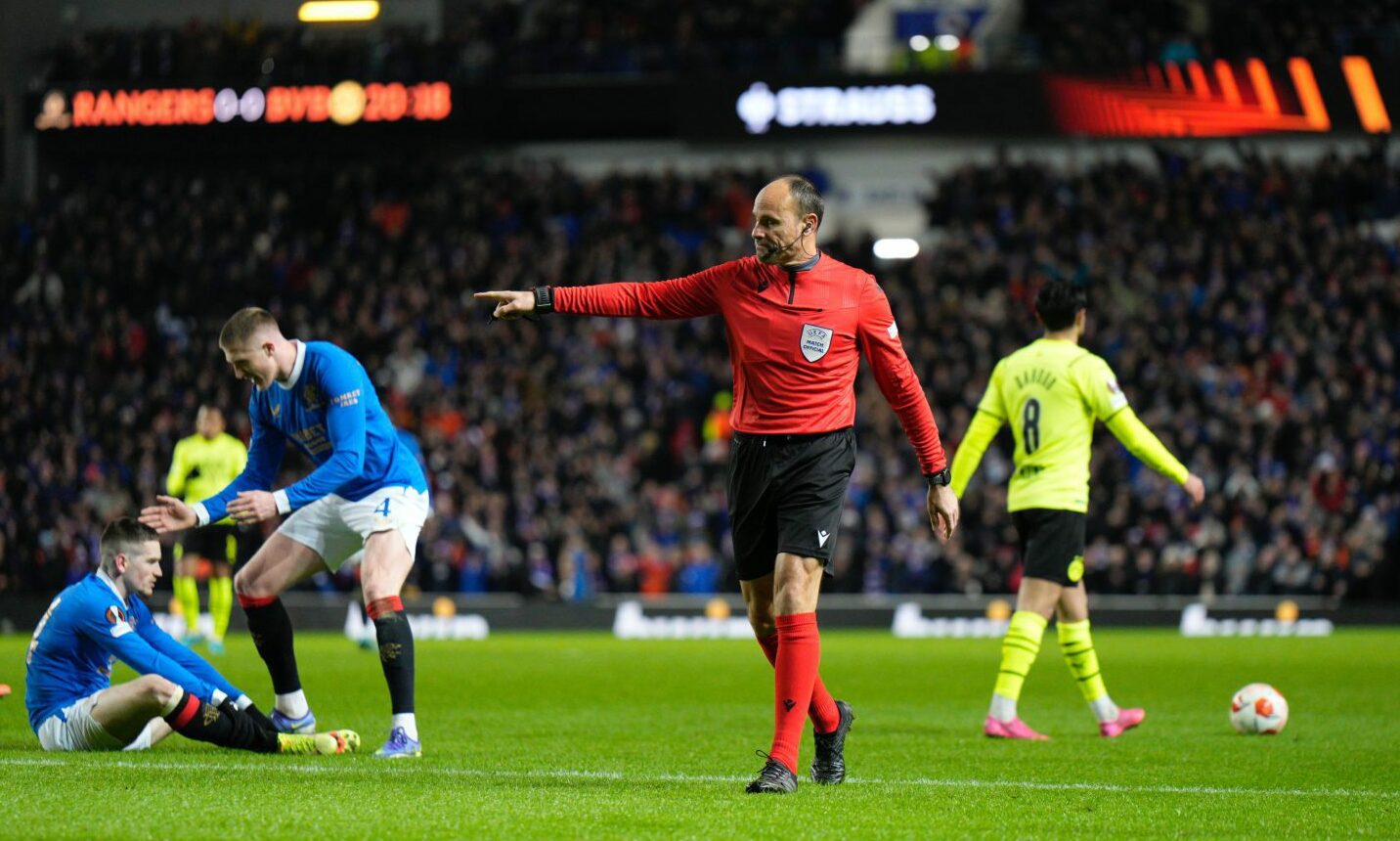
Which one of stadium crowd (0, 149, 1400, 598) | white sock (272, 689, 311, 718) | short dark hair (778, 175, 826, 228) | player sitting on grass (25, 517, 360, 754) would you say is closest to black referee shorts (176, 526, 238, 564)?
stadium crowd (0, 149, 1400, 598)

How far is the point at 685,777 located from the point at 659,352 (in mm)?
22122

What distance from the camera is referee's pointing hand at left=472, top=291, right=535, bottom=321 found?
6969mm

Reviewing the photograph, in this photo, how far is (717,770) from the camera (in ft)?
26.3

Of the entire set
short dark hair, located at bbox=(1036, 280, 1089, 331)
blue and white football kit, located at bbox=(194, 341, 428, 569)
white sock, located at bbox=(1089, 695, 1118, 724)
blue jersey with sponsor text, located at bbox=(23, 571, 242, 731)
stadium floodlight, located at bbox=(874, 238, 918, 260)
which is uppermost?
stadium floodlight, located at bbox=(874, 238, 918, 260)

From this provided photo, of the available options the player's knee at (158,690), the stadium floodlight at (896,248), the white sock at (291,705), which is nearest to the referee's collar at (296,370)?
the player's knee at (158,690)

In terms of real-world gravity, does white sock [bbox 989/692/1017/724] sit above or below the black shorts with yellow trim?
below

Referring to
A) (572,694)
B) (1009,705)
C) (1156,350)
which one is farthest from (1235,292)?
(1009,705)

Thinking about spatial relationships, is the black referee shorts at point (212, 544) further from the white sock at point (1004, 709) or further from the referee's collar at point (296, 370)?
the white sock at point (1004, 709)

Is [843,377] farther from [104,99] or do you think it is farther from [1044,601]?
[104,99]

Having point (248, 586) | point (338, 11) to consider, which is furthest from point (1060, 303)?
point (338, 11)

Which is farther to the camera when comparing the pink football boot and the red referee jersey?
the pink football boot

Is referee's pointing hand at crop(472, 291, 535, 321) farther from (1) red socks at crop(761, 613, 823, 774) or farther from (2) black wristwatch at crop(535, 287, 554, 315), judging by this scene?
(1) red socks at crop(761, 613, 823, 774)

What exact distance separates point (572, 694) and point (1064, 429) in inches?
192

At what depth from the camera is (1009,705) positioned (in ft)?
32.6
